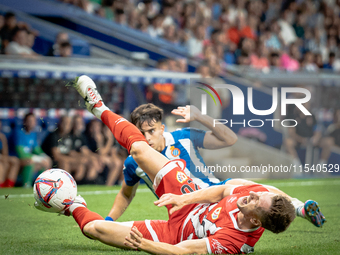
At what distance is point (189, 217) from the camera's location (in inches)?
152

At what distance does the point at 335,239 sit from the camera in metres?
4.52

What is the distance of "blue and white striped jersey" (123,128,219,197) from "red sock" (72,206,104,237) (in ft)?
2.37

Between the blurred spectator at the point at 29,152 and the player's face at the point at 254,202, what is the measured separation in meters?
5.13

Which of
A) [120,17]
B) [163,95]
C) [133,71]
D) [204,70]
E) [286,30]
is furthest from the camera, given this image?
[286,30]

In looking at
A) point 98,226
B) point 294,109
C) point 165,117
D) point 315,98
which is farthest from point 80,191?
point 315,98

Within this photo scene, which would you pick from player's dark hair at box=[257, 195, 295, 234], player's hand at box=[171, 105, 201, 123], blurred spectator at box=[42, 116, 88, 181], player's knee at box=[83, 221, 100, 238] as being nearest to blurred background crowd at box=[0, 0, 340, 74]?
blurred spectator at box=[42, 116, 88, 181]

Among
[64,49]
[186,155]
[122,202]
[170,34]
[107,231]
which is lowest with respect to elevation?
[122,202]

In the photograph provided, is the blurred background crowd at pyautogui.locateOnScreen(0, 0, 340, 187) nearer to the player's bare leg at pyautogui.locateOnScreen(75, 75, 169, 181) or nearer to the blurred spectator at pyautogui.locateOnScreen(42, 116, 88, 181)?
the blurred spectator at pyautogui.locateOnScreen(42, 116, 88, 181)

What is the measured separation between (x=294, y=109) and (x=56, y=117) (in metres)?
5.41

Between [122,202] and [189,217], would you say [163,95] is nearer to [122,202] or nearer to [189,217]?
[122,202]

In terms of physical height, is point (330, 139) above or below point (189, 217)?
below

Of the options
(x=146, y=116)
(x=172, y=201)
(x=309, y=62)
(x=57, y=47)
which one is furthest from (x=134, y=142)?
(x=309, y=62)

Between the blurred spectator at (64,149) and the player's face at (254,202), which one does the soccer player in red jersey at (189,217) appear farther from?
the blurred spectator at (64,149)

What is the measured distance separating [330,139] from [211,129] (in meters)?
6.61
